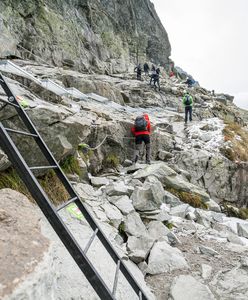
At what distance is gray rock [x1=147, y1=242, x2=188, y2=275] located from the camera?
6139mm

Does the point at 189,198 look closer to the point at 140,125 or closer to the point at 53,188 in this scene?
the point at 140,125

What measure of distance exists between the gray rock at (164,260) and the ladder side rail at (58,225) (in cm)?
325

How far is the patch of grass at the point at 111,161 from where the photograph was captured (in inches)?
480

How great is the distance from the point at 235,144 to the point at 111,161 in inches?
→ 389

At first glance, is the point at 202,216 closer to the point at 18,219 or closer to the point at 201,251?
the point at 201,251

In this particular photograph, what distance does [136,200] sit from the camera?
8.98 metres

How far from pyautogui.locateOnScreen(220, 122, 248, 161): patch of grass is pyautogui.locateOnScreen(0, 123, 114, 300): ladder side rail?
49.9ft

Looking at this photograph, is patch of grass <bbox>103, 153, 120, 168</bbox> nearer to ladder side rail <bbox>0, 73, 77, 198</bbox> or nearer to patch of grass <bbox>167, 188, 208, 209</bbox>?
patch of grass <bbox>167, 188, 208, 209</bbox>

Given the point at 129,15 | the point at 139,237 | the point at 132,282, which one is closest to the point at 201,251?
the point at 139,237

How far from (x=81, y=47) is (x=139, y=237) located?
43069mm

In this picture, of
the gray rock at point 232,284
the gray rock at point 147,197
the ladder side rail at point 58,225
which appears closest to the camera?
the ladder side rail at point 58,225

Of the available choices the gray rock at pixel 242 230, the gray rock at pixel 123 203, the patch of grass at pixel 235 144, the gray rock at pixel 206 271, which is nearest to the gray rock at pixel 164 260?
Answer: the gray rock at pixel 206 271

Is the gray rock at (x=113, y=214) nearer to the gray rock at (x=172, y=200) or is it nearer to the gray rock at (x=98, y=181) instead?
the gray rock at (x=98, y=181)

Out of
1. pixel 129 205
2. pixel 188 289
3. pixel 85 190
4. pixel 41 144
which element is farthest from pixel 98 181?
pixel 188 289
